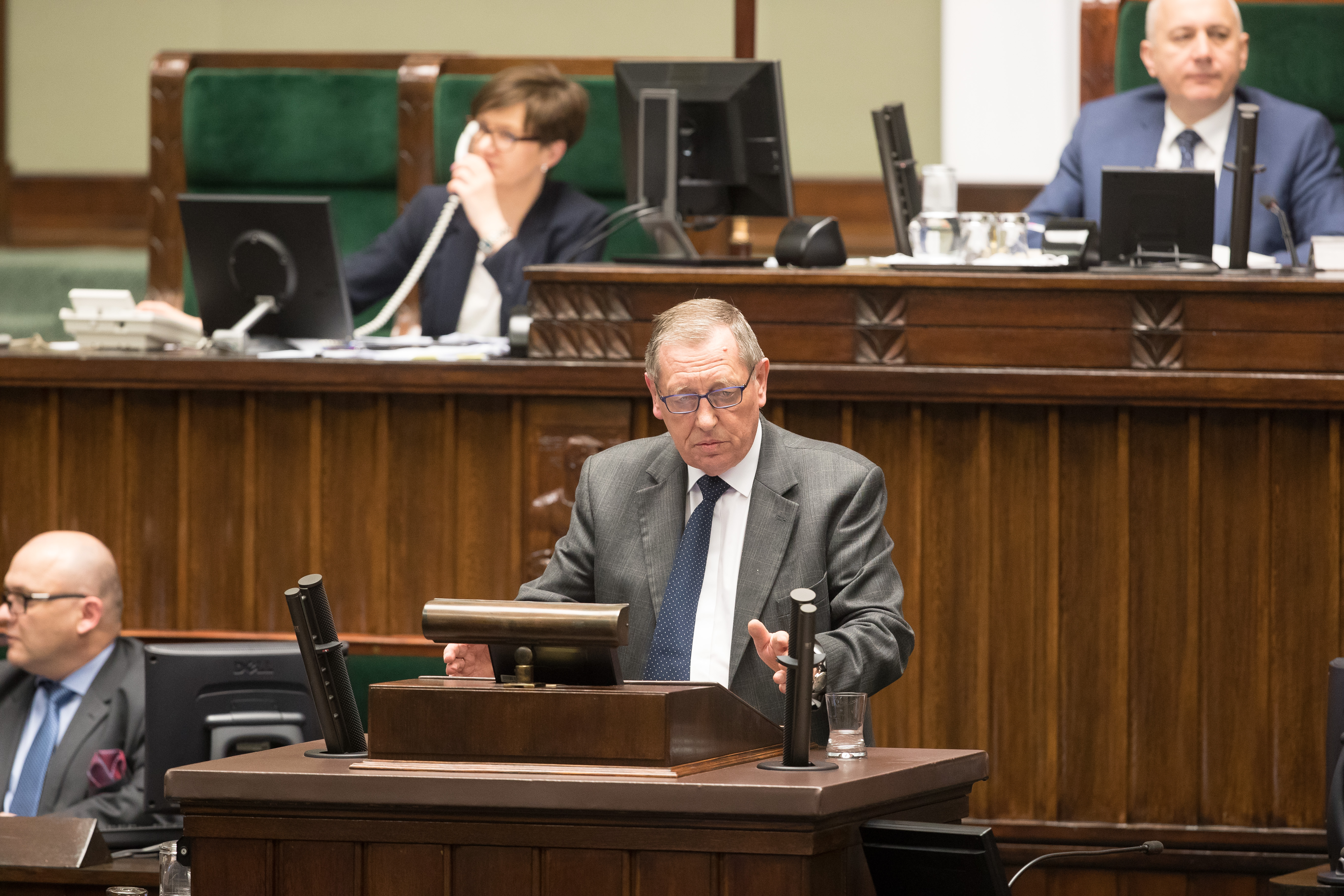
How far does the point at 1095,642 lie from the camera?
3346 mm

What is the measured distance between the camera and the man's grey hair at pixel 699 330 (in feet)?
8.38

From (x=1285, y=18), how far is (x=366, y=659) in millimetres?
2885

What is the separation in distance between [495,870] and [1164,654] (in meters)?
1.71

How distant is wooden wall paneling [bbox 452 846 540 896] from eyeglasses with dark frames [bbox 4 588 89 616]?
1.75 metres

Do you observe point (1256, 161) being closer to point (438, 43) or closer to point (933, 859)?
point (933, 859)

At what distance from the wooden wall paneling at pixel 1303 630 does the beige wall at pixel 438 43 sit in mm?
3224

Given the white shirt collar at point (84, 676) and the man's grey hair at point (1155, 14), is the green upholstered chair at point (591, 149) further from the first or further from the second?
the white shirt collar at point (84, 676)

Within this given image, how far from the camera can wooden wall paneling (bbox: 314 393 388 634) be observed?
3645 millimetres

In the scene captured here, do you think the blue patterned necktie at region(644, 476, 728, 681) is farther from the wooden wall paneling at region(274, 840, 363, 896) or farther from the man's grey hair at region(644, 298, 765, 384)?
the wooden wall paneling at region(274, 840, 363, 896)

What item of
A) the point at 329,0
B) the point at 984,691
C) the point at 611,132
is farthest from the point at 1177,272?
the point at 329,0

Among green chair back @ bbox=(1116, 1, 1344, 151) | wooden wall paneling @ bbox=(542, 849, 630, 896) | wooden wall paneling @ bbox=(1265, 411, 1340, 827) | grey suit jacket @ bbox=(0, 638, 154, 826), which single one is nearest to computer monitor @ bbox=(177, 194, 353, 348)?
grey suit jacket @ bbox=(0, 638, 154, 826)

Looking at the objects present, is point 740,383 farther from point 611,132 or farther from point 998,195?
point 998,195

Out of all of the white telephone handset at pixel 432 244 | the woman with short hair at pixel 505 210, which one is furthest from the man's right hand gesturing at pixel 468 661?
the white telephone handset at pixel 432 244

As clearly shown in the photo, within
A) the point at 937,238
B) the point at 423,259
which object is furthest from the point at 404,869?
the point at 423,259
